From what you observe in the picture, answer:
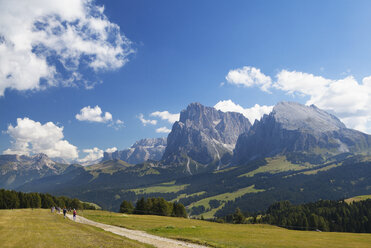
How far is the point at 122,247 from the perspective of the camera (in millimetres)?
29109

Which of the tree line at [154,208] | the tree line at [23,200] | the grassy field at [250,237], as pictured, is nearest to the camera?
the grassy field at [250,237]

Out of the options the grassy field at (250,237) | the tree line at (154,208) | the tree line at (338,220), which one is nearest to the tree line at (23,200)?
the tree line at (154,208)

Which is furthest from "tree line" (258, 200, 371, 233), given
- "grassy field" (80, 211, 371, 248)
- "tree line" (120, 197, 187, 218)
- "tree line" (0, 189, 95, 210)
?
"tree line" (0, 189, 95, 210)

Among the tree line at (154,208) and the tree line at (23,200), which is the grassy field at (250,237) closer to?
the tree line at (154,208)

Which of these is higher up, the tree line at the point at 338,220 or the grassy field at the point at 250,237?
the grassy field at the point at 250,237

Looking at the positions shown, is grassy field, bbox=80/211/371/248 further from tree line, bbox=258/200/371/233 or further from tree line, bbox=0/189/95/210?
tree line, bbox=0/189/95/210

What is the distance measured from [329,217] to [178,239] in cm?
17454

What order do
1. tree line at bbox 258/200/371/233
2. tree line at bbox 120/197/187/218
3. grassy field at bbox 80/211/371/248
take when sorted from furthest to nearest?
tree line at bbox 258/200/371/233 < tree line at bbox 120/197/187/218 < grassy field at bbox 80/211/371/248

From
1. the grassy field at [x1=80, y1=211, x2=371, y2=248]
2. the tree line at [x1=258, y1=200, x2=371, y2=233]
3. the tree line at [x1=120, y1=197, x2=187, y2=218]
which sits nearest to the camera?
the grassy field at [x1=80, y1=211, x2=371, y2=248]

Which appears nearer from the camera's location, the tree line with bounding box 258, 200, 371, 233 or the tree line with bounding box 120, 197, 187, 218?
the tree line with bounding box 120, 197, 187, 218

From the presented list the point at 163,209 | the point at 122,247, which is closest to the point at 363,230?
the point at 163,209

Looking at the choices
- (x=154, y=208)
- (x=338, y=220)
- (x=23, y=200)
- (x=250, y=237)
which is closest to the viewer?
(x=250, y=237)

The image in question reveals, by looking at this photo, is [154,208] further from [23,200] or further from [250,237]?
[250,237]

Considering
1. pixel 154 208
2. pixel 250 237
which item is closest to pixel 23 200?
pixel 154 208
